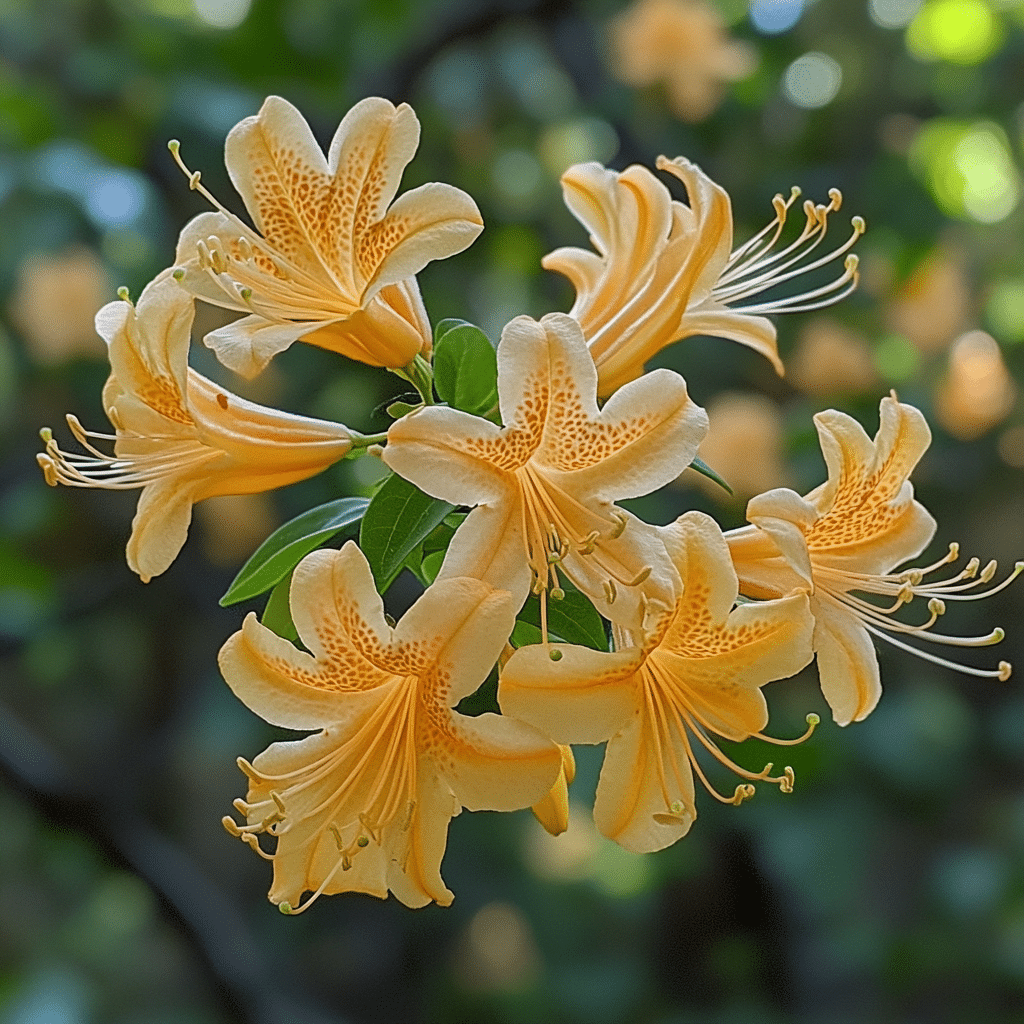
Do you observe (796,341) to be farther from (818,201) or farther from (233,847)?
(233,847)

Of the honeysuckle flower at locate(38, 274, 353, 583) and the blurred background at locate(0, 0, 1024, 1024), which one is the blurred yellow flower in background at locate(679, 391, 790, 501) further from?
the honeysuckle flower at locate(38, 274, 353, 583)

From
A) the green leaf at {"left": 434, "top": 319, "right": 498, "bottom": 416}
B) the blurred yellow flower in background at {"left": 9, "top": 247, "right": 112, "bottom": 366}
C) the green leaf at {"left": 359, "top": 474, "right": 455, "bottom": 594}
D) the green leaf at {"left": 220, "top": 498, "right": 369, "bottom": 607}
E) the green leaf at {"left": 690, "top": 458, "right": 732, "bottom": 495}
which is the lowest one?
the blurred yellow flower in background at {"left": 9, "top": 247, "right": 112, "bottom": 366}

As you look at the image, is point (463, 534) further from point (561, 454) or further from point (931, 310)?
point (931, 310)

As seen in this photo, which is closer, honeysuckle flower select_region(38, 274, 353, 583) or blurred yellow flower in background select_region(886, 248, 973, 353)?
honeysuckle flower select_region(38, 274, 353, 583)

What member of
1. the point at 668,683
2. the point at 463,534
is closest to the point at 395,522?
the point at 463,534

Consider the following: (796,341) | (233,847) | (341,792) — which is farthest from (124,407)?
(233,847)

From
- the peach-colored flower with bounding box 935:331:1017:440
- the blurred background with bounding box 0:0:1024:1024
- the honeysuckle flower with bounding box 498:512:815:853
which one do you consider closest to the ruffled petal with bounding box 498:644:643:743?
the honeysuckle flower with bounding box 498:512:815:853
